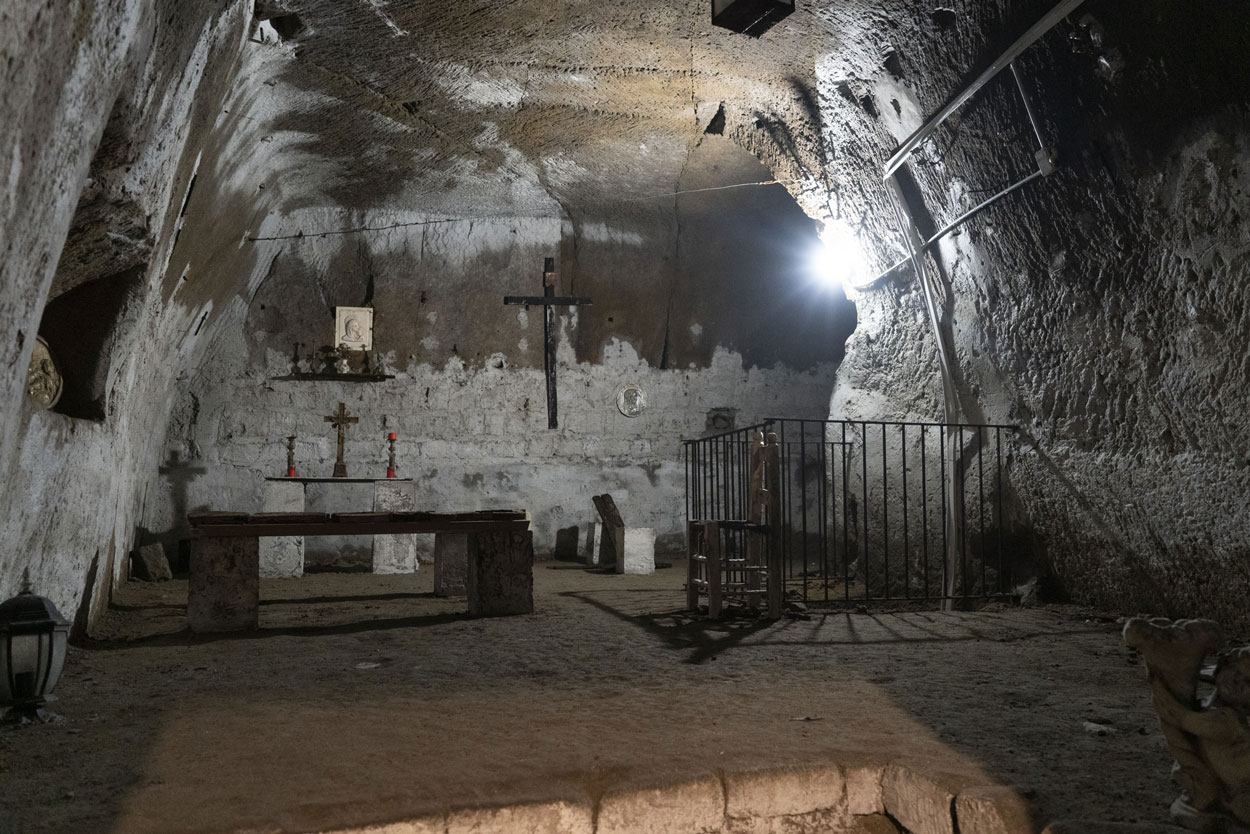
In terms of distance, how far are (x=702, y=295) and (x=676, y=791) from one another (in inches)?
352

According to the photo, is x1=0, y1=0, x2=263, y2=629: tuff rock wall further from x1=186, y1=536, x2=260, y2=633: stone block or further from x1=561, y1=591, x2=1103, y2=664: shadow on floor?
x1=561, y1=591, x2=1103, y2=664: shadow on floor

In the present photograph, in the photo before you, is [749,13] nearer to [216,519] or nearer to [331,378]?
[216,519]

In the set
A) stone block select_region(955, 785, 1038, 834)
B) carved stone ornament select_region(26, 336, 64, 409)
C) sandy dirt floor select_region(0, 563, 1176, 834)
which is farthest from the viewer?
carved stone ornament select_region(26, 336, 64, 409)

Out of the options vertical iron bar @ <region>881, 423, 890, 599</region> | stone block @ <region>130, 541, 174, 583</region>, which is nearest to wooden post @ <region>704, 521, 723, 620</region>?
vertical iron bar @ <region>881, 423, 890, 599</region>

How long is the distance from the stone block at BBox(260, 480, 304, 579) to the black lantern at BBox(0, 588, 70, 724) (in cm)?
529

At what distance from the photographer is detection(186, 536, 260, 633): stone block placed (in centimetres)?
507

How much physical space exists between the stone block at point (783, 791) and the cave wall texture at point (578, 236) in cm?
235

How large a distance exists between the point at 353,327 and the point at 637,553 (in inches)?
160

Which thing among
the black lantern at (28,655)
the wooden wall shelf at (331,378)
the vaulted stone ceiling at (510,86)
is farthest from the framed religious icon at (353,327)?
the black lantern at (28,655)

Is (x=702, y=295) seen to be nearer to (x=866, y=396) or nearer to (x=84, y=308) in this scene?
(x=866, y=396)

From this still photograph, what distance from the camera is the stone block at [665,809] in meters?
2.26

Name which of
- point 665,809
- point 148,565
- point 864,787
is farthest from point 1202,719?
point 148,565

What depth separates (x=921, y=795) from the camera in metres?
2.33

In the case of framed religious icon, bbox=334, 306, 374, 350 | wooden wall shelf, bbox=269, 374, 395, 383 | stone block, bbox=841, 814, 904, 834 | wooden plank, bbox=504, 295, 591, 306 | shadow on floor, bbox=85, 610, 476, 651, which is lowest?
stone block, bbox=841, 814, 904, 834
